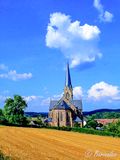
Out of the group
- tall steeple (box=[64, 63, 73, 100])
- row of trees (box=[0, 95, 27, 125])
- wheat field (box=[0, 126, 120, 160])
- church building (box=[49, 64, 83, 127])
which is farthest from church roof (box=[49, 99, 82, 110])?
wheat field (box=[0, 126, 120, 160])

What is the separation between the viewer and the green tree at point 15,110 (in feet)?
Result: 385

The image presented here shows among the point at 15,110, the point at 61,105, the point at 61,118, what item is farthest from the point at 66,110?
the point at 15,110

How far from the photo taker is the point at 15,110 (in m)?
118

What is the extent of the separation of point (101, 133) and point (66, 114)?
54.9 meters

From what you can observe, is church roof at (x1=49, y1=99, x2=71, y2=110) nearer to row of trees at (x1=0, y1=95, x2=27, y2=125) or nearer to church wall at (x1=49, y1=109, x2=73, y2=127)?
church wall at (x1=49, y1=109, x2=73, y2=127)

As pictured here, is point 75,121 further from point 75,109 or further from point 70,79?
point 70,79

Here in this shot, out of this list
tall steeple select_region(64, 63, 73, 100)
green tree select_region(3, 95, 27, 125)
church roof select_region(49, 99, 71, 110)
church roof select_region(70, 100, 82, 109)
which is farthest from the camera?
church roof select_region(70, 100, 82, 109)

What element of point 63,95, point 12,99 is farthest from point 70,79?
point 12,99

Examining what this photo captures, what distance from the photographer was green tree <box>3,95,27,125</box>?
385 ft

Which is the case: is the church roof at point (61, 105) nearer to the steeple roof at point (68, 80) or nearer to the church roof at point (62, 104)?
the church roof at point (62, 104)

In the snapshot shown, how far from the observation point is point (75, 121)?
15188cm

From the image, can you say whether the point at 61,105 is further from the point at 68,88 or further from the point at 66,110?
the point at 68,88

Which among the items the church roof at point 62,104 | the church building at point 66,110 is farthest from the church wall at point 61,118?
the church roof at point 62,104

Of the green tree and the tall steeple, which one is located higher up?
the tall steeple
